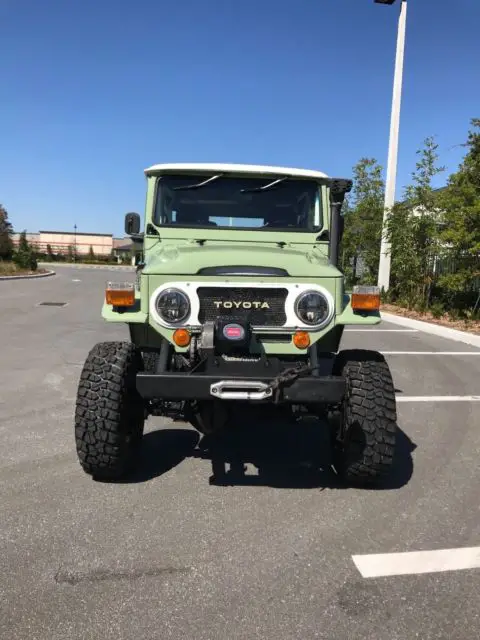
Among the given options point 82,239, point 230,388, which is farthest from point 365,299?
point 82,239

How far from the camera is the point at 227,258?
3.43 metres

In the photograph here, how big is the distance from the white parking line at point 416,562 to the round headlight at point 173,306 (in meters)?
1.73

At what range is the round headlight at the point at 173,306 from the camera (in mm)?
3258

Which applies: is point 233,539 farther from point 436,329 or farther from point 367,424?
point 436,329

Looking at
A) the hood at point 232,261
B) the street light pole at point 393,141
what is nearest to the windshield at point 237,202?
the hood at point 232,261

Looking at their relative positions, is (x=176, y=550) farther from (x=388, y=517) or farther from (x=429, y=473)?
(x=429, y=473)

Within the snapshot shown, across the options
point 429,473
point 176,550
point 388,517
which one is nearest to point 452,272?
point 429,473

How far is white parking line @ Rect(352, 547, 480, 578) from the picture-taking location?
99.2 inches

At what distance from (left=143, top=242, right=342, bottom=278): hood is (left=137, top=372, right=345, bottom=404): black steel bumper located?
74 cm

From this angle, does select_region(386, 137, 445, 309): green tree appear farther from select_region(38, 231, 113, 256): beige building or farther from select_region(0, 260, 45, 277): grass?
select_region(38, 231, 113, 256): beige building

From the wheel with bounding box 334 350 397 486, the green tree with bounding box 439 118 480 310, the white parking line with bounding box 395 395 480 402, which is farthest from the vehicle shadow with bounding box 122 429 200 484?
the green tree with bounding box 439 118 480 310

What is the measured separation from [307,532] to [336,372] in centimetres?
118

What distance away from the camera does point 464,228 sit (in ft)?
38.0

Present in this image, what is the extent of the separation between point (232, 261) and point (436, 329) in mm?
9141
